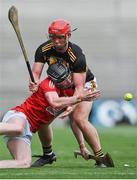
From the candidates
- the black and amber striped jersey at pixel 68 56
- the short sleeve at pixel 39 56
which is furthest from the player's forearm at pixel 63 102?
the short sleeve at pixel 39 56

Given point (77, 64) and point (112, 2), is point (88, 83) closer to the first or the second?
point (77, 64)

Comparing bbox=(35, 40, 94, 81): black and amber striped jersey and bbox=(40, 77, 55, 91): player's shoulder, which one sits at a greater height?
A: bbox=(35, 40, 94, 81): black and amber striped jersey

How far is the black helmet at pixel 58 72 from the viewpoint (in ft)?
30.8

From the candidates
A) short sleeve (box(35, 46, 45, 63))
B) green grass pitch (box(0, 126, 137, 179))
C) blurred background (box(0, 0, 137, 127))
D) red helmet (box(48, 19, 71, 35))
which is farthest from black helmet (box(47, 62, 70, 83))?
blurred background (box(0, 0, 137, 127))

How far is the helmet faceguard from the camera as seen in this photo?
9.41 meters

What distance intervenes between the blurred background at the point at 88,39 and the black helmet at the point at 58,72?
18767 mm

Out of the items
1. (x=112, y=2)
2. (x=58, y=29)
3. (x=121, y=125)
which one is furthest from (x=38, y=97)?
(x=112, y=2)

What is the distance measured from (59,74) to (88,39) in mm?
21244

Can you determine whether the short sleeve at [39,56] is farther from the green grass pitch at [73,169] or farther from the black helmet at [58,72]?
the green grass pitch at [73,169]

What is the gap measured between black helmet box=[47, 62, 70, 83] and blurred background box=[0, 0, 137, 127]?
18.8m

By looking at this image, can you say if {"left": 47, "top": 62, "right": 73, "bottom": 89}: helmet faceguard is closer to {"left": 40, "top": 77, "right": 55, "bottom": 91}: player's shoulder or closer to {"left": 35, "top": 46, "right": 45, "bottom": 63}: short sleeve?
{"left": 40, "top": 77, "right": 55, "bottom": 91}: player's shoulder

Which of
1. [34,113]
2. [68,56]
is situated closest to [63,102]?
[34,113]

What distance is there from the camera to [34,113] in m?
9.52

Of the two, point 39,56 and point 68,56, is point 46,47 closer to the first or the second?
point 39,56
